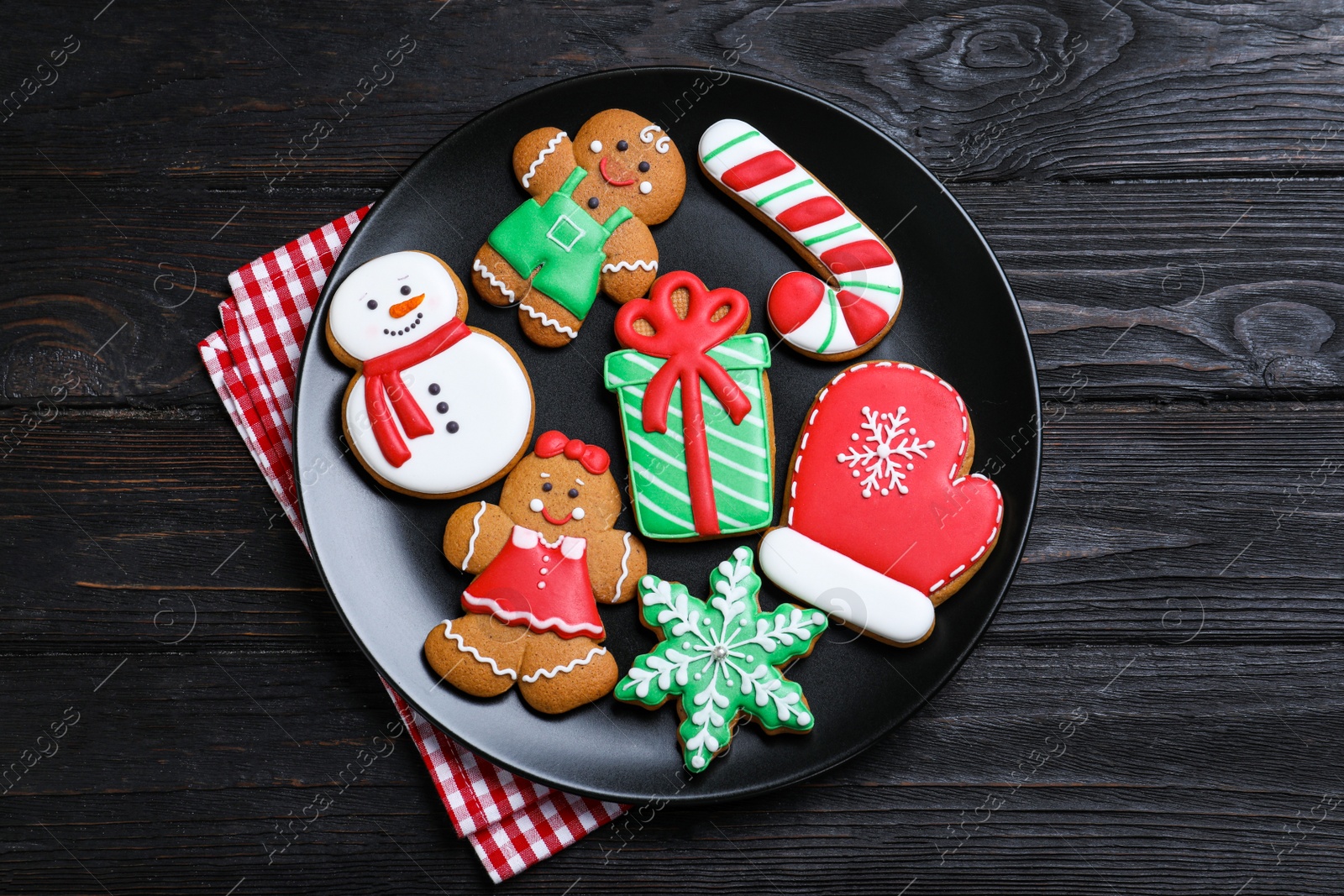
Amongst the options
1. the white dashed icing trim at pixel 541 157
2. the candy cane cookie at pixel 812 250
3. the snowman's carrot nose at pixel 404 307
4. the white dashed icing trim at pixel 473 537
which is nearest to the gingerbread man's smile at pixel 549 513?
the white dashed icing trim at pixel 473 537

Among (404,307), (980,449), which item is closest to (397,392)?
(404,307)

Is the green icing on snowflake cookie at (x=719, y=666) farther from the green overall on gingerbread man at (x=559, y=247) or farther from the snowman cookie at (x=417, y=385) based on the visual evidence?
the green overall on gingerbread man at (x=559, y=247)

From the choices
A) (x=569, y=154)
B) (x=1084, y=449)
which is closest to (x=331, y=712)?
(x=569, y=154)

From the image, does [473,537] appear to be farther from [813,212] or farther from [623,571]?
[813,212]

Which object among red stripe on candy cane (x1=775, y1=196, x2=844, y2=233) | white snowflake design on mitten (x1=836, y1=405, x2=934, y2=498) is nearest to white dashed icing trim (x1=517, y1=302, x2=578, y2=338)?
red stripe on candy cane (x1=775, y1=196, x2=844, y2=233)

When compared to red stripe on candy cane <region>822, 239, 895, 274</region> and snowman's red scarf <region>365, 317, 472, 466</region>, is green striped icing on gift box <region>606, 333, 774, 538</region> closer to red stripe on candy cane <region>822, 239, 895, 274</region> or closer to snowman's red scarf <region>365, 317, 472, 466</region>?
red stripe on candy cane <region>822, 239, 895, 274</region>

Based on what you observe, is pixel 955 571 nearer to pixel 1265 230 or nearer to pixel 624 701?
pixel 624 701

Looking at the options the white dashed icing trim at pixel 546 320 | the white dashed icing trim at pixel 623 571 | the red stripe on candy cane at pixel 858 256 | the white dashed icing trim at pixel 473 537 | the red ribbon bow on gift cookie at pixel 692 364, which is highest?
the red stripe on candy cane at pixel 858 256
